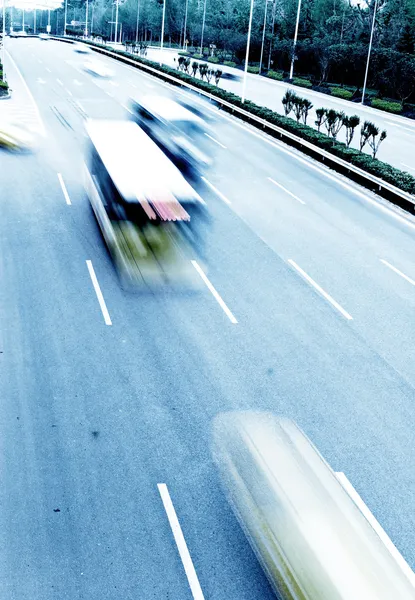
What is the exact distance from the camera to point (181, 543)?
9125 millimetres

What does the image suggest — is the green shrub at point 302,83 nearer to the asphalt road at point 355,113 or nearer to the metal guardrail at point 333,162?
the asphalt road at point 355,113

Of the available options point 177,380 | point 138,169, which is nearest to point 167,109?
point 138,169

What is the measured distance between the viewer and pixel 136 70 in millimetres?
70688

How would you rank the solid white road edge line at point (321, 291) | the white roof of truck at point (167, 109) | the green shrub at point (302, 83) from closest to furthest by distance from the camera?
1. the solid white road edge line at point (321, 291)
2. the white roof of truck at point (167, 109)
3. the green shrub at point (302, 83)

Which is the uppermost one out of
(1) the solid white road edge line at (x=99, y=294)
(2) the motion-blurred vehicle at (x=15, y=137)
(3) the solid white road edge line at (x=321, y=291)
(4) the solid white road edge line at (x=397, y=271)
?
(2) the motion-blurred vehicle at (x=15, y=137)

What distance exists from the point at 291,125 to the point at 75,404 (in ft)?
94.3

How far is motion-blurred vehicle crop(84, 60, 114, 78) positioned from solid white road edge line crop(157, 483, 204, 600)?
57.7 m

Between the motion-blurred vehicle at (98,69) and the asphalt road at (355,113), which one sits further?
the motion-blurred vehicle at (98,69)

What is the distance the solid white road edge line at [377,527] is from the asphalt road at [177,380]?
4.4 inches

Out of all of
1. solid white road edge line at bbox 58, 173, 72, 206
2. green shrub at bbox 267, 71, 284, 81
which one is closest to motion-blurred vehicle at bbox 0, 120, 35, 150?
solid white road edge line at bbox 58, 173, 72, 206

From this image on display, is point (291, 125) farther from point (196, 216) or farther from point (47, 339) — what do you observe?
point (47, 339)

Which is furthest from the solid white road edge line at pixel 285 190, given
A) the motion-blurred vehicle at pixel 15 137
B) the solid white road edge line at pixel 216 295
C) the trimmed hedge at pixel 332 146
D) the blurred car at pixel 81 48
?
the blurred car at pixel 81 48

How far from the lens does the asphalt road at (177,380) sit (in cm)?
900

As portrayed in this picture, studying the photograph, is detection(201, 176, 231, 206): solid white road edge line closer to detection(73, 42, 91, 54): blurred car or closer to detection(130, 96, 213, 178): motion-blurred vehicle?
detection(130, 96, 213, 178): motion-blurred vehicle
